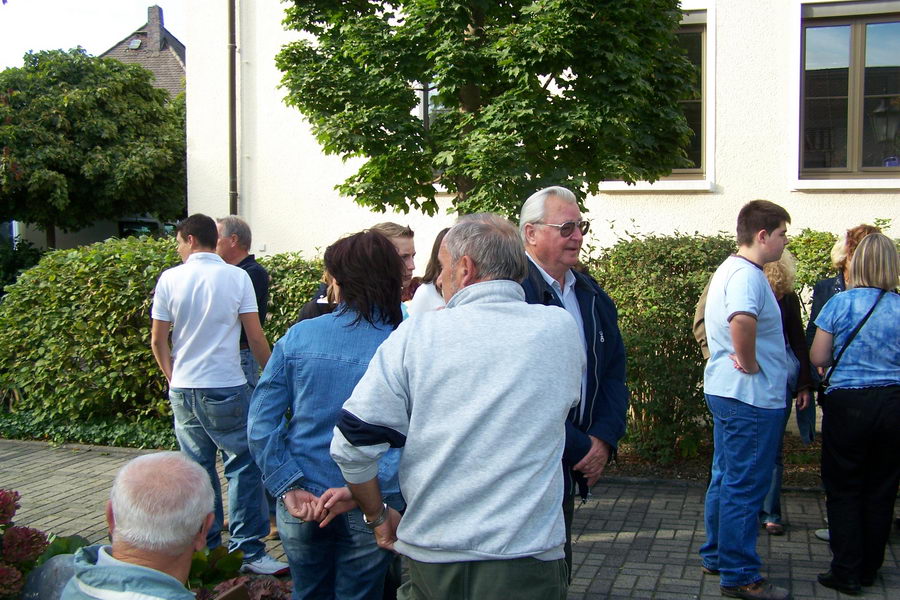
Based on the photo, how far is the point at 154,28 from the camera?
115 feet

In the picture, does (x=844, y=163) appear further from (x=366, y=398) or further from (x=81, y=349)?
(x=366, y=398)

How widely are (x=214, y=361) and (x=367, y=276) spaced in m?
2.12

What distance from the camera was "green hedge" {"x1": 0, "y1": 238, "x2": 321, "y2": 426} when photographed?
8133 mm

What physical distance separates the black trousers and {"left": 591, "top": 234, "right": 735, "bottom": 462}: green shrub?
A: 75.9 inches

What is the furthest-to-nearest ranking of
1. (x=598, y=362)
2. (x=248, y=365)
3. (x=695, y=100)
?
(x=695, y=100), (x=248, y=365), (x=598, y=362)

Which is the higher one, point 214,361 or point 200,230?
point 200,230

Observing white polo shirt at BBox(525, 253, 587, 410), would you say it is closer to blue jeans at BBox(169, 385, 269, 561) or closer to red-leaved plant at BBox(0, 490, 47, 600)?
red-leaved plant at BBox(0, 490, 47, 600)

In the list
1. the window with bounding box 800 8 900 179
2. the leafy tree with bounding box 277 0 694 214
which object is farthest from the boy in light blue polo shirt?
the window with bounding box 800 8 900 179

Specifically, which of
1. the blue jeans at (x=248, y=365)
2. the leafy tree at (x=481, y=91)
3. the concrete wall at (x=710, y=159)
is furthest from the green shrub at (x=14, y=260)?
the blue jeans at (x=248, y=365)

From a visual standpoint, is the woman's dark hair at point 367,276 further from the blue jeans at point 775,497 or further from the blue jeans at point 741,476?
the blue jeans at point 775,497

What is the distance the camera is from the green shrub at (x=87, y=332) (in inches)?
324

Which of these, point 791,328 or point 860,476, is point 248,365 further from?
point 860,476

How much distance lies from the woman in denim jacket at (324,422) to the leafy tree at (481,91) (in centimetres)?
303

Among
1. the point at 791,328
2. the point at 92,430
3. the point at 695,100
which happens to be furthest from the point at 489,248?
the point at 695,100
